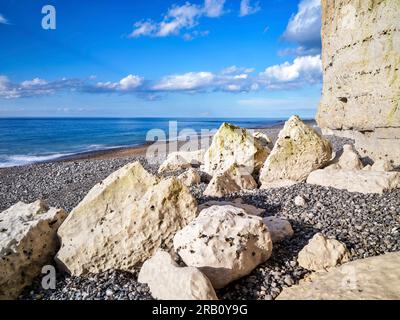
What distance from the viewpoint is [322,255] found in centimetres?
417

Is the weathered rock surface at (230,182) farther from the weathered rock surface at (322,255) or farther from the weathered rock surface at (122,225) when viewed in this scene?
the weathered rock surface at (322,255)

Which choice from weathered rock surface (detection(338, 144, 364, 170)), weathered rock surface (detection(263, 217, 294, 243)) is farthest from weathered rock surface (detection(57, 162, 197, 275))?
weathered rock surface (detection(338, 144, 364, 170))

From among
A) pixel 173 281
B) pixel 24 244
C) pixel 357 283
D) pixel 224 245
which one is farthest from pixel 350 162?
pixel 24 244

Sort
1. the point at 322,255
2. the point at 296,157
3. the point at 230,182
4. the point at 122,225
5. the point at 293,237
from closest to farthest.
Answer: the point at 322,255, the point at 122,225, the point at 293,237, the point at 230,182, the point at 296,157

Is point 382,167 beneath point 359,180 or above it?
above

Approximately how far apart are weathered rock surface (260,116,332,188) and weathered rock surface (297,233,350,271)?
3.49m

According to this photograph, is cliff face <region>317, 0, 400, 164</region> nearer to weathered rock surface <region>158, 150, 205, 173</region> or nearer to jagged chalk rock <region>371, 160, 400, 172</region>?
jagged chalk rock <region>371, 160, 400, 172</region>

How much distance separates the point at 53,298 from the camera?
3887mm

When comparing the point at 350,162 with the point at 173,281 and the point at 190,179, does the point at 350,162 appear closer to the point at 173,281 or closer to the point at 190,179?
the point at 190,179

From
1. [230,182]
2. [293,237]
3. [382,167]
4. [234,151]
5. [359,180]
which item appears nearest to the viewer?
[293,237]

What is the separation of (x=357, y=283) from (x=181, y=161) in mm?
9017

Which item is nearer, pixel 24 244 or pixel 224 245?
pixel 224 245
